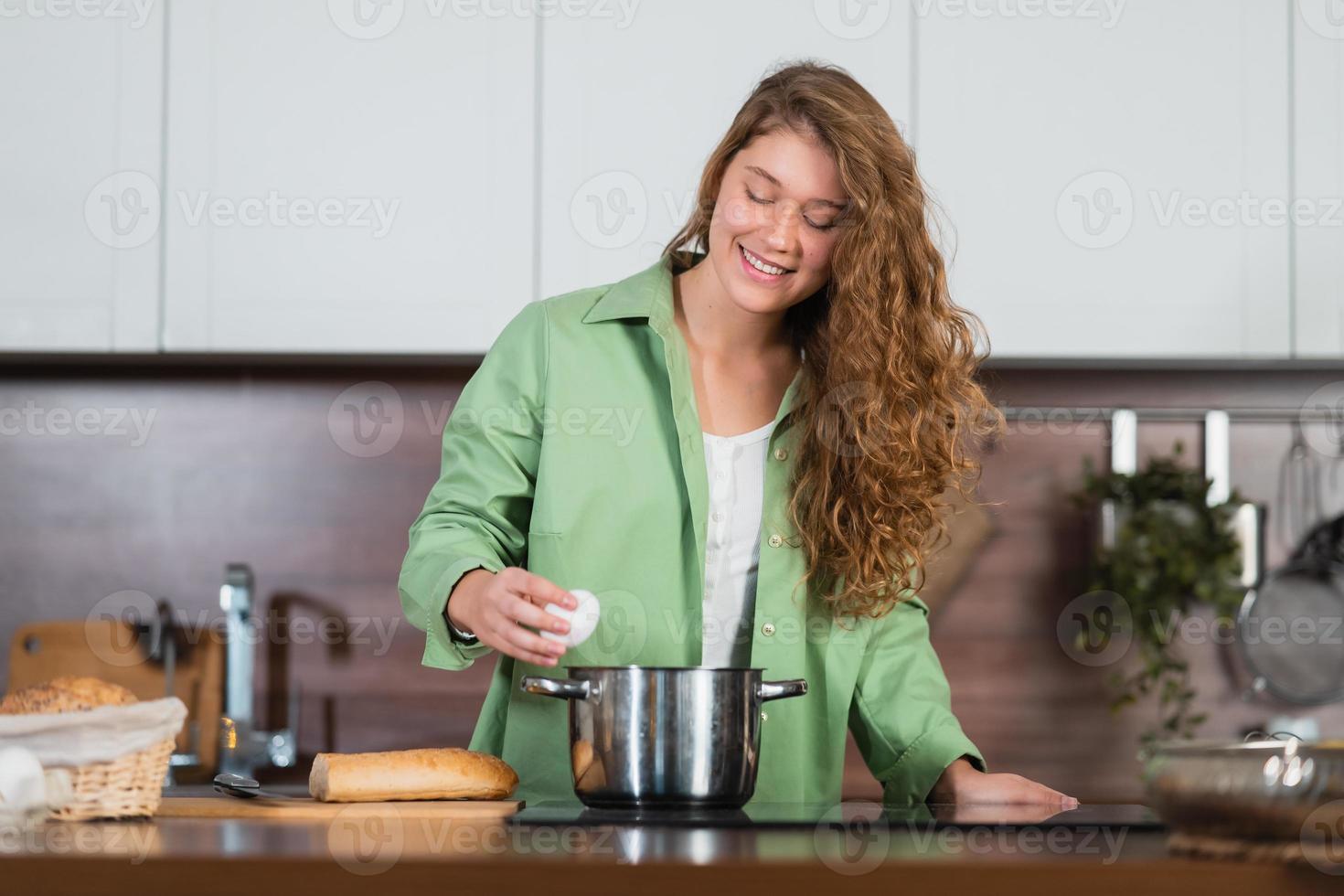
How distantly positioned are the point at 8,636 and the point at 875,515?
1781 mm

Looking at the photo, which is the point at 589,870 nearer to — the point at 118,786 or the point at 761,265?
the point at 118,786

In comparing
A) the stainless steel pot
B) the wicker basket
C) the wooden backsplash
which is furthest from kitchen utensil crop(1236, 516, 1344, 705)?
the wicker basket

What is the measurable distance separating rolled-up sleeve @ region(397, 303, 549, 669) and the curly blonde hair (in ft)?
0.93

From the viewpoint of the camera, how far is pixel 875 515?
145 cm

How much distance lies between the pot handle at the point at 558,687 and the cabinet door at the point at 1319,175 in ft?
5.28

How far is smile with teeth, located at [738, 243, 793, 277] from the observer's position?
1449 mm

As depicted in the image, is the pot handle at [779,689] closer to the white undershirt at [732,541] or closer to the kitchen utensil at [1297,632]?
the white undershirt at [732,541]

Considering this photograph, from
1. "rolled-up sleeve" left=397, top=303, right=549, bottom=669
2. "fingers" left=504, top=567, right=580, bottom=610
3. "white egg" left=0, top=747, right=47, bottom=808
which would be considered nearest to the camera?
"white egg" left=0, top=747, right=47, bottom=808

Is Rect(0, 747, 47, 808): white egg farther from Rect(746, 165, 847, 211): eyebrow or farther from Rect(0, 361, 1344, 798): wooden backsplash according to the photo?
Rect(0, 361, 1344, 798): wooden backsplash

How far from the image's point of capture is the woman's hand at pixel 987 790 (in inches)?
45.1

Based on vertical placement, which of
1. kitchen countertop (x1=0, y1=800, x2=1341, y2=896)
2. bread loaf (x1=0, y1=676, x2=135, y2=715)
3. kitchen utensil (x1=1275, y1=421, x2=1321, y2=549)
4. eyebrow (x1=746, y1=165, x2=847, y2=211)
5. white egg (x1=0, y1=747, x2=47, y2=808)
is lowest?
kitchen countertop (x1=0, y1=800, x2=1341, y2=896)

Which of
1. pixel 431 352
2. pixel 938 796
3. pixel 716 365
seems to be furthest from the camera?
pixel 431 352

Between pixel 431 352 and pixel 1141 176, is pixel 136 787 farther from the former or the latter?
pixel 1141 176

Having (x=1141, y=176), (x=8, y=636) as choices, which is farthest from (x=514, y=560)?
(x=8, y=636)
